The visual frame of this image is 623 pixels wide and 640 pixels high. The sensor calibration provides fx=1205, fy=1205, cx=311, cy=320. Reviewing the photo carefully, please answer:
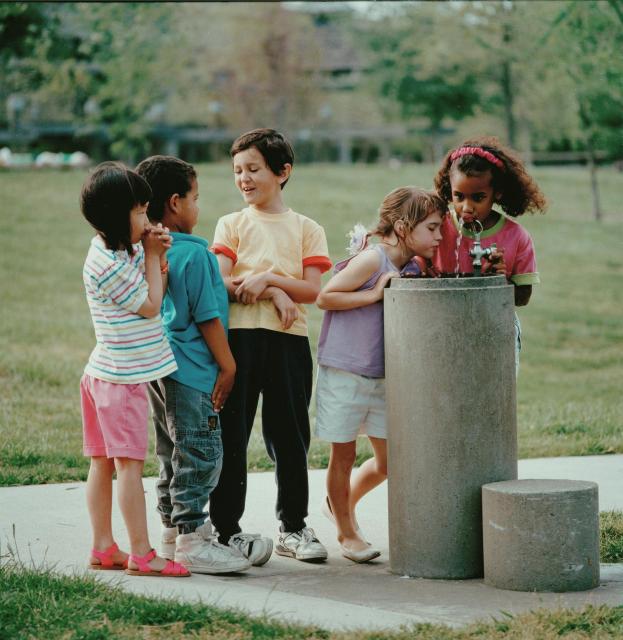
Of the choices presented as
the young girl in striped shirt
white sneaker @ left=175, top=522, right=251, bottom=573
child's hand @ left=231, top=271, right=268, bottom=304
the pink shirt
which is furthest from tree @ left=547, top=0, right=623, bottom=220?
white sneaker @ left=175, top=522, right=251, bottom=573

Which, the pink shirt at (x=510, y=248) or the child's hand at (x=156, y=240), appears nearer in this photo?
the child's hand at (x=156, y=240)

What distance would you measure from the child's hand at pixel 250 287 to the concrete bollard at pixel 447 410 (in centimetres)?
49

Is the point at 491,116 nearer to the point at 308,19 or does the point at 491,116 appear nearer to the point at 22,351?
the point at 308,19

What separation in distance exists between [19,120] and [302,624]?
35.1 meters

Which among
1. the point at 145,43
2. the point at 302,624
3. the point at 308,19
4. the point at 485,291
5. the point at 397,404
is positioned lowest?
the point at 302,624

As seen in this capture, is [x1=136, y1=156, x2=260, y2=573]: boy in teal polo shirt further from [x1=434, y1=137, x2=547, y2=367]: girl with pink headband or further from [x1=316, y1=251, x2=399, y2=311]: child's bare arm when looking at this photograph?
[x1=434, y1=137, x2=547, y2=367]: girl with pink headband

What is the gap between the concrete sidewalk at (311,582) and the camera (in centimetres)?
407

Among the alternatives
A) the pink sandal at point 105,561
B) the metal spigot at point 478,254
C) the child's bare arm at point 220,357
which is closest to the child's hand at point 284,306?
the child's bare arm at point 220,357

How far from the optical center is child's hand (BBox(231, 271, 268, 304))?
466 centimetres

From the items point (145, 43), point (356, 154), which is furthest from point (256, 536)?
point (356, 154)

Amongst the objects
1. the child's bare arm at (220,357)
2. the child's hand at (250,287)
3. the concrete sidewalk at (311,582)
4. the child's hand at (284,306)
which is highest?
the child's hand at (250,287)

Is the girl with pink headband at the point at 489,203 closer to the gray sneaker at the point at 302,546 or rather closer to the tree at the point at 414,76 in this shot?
the gray sneaker at the point at 302,546

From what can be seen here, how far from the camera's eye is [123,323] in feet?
14.4

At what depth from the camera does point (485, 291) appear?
4465 millimetres
